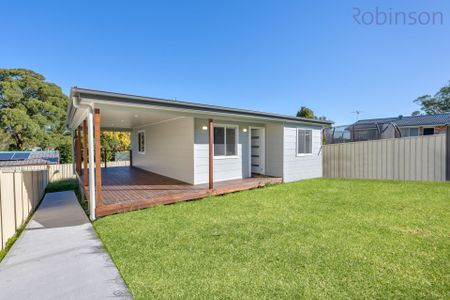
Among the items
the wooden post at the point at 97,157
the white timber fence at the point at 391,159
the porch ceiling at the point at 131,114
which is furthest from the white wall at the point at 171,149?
the white timber fence at the point at 391,159

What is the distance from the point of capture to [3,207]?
11.6ft

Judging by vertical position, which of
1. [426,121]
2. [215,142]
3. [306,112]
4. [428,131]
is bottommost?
[215,142]

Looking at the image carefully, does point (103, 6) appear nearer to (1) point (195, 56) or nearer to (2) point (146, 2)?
(2) point (146, 2)

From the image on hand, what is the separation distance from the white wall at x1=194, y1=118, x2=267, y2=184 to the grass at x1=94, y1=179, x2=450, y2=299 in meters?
1.95

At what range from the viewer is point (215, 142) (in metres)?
7.89

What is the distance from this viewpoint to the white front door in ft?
31.3

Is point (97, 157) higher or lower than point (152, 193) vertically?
higher

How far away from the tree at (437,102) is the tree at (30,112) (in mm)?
45309

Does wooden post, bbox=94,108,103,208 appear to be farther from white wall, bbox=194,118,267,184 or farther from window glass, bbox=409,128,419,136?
window glass, bbox=409,128,419,136

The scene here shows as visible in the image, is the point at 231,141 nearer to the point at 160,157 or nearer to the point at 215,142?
the point at 215,142

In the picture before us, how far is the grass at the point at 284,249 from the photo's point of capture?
2.32m

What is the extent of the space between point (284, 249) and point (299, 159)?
6.97 m

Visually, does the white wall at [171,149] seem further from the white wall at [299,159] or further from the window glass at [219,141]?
the white wall at [299,159]

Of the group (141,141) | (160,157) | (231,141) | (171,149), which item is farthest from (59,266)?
(141,141)
